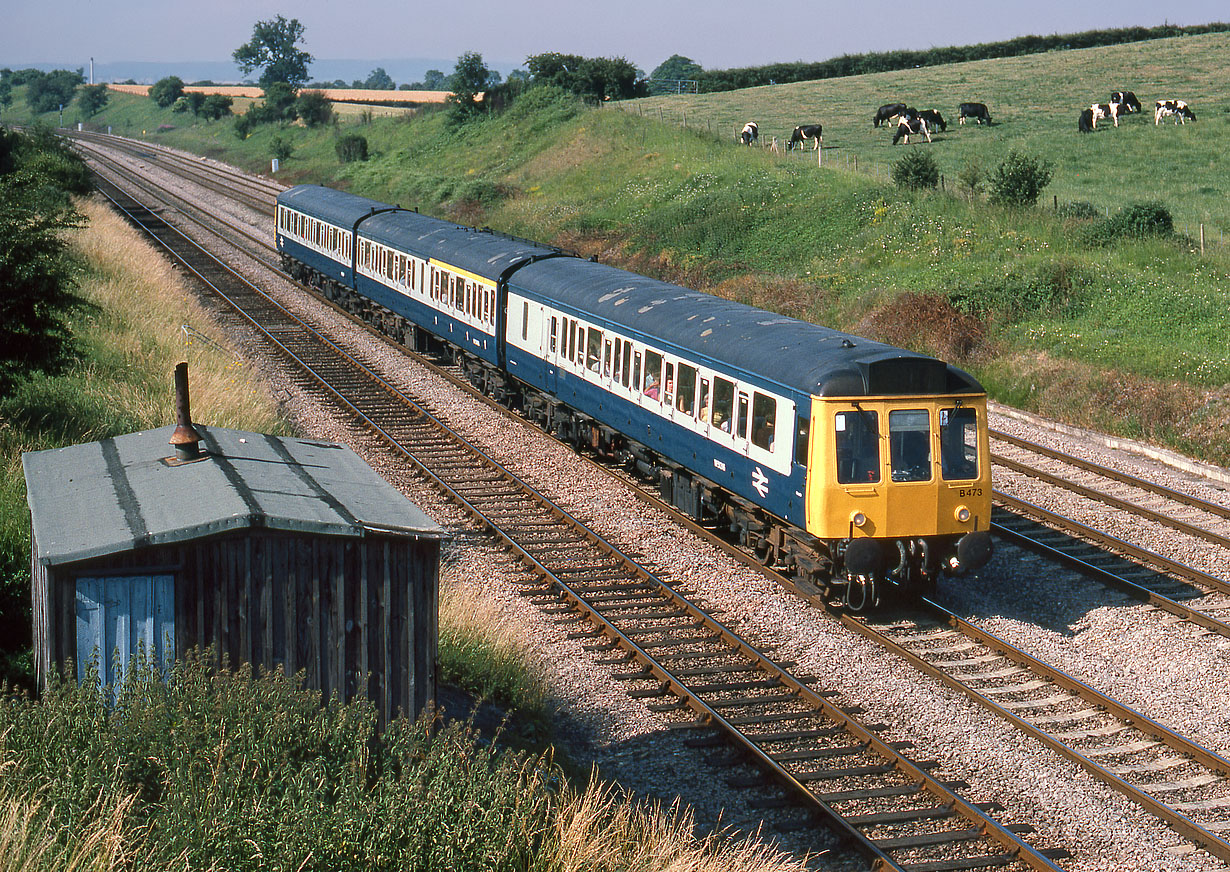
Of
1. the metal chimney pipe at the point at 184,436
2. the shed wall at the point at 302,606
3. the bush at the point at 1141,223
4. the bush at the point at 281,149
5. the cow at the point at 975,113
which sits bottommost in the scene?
the shed wall at the point at 302,606

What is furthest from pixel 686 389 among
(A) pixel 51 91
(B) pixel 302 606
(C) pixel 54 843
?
(A) pixel 51 91

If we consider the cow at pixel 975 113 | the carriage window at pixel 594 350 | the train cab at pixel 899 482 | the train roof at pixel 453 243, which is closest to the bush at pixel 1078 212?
the train roof at pixel 453 243

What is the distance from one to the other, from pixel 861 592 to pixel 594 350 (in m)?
7.06

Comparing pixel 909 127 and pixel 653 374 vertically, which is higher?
pixel 909 127

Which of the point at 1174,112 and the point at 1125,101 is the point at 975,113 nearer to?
the point at 1125,101

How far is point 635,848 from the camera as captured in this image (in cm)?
798

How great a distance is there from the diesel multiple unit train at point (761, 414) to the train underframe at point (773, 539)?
3cm

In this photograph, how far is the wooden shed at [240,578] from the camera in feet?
Answer: 26.3

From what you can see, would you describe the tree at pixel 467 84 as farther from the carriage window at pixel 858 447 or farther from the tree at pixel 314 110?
the carriage window at pixel 858 447

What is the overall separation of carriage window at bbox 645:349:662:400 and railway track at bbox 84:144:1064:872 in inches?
85.1

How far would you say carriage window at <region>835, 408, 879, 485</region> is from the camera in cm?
1338

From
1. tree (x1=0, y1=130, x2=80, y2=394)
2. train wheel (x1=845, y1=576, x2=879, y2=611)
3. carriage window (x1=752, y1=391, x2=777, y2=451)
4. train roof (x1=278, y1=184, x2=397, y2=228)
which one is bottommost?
train wheel (x1=845, y1=576, x2=879, y2=611)

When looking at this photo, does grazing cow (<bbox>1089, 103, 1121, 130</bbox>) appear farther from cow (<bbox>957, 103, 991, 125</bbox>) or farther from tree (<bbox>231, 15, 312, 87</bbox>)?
tree (<bbox>231, 15, 312, 87</bbox>)

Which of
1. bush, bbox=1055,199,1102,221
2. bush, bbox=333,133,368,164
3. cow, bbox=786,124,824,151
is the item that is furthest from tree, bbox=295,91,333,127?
bush, bbox=1055,199,1102,221
